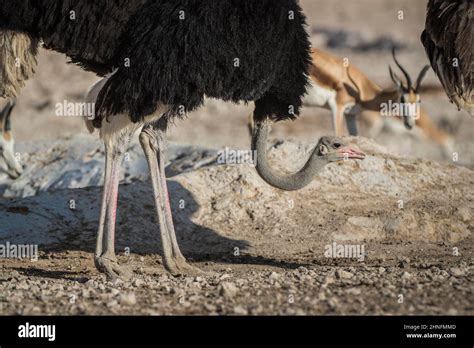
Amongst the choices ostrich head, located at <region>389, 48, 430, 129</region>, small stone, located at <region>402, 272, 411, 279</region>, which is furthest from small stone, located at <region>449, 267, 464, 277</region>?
ostrich head, located at <region>389, 48, 430, 129</region>

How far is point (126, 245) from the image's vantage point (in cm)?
876

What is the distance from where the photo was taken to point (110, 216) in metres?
7.22

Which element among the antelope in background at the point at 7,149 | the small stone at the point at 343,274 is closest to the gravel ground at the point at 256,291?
the small stone at the point at 343,274

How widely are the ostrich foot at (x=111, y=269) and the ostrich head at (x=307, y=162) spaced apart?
1490 mm

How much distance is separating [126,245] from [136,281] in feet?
6.84

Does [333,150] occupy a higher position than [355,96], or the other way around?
[355,96]

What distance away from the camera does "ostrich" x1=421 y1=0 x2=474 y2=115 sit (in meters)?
7.40

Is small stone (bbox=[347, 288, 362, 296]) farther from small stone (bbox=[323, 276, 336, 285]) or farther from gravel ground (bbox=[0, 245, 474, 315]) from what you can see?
small stone (bbox=[323, 276, 336, 285])

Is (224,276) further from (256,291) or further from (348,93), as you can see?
(348,93)

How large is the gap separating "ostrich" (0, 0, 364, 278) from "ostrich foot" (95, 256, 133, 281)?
0.03 ft

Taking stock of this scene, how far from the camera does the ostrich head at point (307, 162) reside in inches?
316

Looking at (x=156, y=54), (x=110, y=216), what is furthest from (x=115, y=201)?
(x=156, y=54)

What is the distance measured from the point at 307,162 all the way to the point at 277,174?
0.89 ft

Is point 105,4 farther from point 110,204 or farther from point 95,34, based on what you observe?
point 110,204
